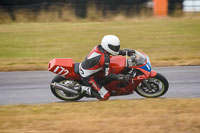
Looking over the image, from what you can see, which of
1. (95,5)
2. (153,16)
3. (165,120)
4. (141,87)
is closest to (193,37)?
(153,16)

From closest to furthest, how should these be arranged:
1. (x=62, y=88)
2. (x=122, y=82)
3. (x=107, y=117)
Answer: (x=107, y=117)
(x=122, y=82)
(x=62, y=88)

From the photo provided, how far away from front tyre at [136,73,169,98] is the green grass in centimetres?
413

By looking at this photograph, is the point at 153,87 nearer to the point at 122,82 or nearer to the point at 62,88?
the point at 122,82

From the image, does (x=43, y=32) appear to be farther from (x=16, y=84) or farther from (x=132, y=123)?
(x=132, y=123)

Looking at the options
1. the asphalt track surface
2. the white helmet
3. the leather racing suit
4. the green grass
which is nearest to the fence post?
the green grass

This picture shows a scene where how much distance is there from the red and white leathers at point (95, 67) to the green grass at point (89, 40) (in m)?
4.54

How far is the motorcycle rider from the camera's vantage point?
6957 millimetres

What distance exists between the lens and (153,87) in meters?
7.52

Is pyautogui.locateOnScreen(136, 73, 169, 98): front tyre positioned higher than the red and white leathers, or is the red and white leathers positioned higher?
the red and white leathers

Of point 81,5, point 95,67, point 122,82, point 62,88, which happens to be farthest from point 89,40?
point 95,67

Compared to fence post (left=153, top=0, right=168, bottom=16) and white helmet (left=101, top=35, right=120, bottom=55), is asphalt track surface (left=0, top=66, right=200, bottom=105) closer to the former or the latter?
white helmet (left=101, top=35, right=120, bottom=55)

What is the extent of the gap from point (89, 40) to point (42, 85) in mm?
7294

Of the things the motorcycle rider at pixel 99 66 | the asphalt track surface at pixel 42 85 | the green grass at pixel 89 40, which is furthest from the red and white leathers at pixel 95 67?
the green grass at pixel 89 40

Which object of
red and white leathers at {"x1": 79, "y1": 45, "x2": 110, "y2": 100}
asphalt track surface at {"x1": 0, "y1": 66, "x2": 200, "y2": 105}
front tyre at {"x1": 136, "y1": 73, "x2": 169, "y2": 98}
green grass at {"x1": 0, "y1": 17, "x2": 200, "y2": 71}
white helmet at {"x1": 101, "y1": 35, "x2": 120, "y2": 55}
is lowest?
green grass at {"x1": 0, "y1": 17, "x2": 200, "y2": 71}
